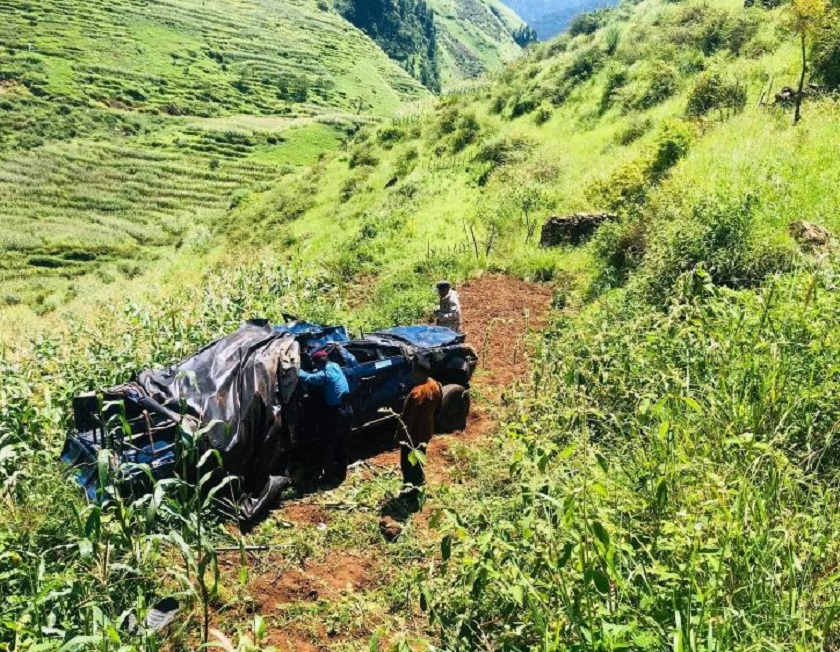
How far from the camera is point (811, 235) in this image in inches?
296

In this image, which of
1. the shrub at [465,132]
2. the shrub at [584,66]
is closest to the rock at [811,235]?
the shrub at [465,132]

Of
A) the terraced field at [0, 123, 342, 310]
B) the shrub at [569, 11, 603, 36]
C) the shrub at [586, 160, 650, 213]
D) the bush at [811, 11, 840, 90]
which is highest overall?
the shrub at [569, 11, 603, 36]

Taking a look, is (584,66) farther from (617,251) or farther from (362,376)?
(362,376)

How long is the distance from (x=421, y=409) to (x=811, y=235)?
5421 mm

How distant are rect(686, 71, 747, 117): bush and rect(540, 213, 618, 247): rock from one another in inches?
243

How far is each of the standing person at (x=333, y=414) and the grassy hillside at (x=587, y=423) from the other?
362 millimetres

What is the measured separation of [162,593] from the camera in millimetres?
4641

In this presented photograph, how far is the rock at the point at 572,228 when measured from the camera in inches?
551

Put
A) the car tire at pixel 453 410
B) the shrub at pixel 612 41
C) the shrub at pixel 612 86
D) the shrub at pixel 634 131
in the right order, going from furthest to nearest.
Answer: the shrub at pixel 612 41 < the shrub at pixel 612 86 < the shrub at pixel 634 131 < the car tire at pixel 453 410

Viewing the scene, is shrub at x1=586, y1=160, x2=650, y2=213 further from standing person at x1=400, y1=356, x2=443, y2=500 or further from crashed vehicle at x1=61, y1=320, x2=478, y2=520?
standing person at x1=400, y1=356, x2=443, y2=500

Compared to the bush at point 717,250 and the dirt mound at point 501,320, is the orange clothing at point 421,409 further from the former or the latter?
the bush at point 717,250

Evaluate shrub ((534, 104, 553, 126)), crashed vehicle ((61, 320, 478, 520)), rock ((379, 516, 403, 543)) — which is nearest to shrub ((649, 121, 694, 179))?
crashed vehicle ((61, 320, 478, 520))

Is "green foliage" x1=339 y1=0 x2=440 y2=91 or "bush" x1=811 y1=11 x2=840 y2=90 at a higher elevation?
"green foliage" x1=339 y1=0 x2=440 y2=91

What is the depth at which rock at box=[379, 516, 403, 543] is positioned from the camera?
18.6 feet
